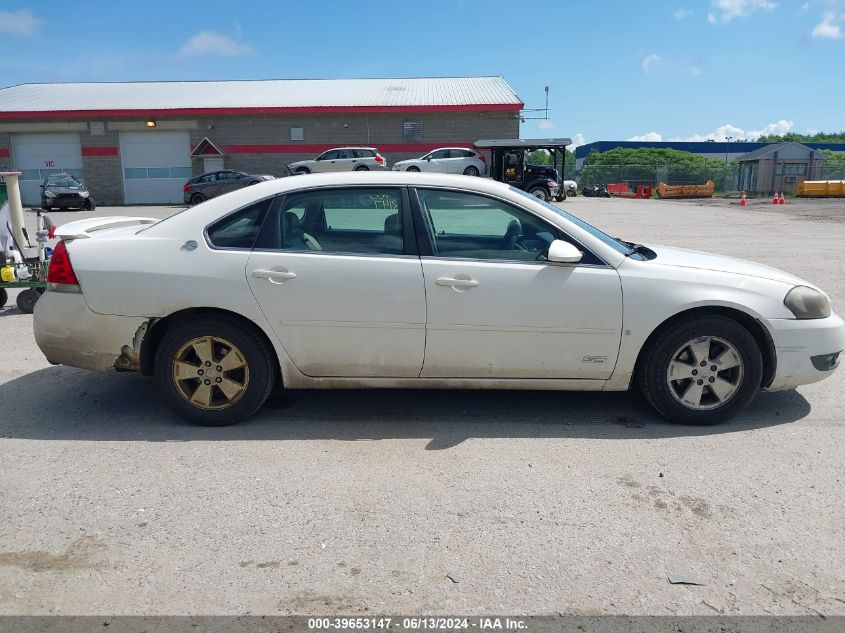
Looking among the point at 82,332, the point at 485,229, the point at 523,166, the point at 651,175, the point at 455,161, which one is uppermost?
the point at 455,161

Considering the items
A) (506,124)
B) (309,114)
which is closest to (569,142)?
(506,124)

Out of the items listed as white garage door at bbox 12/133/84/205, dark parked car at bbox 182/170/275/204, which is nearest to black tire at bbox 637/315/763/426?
dark parked car at bbox 182/170/275/204

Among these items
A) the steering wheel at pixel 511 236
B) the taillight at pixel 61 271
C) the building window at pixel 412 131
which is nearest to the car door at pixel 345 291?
the steering wheel at pixel 511 236

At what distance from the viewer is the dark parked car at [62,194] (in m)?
26.7

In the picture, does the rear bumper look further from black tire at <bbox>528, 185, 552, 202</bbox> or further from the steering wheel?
black tire at <bbox>528, 185, 552, 202</bbox>

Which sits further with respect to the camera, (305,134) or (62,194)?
(305,134)

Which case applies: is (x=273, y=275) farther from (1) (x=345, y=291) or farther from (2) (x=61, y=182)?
(2) (x=61, y=182)

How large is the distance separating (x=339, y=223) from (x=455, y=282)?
0.88 meters

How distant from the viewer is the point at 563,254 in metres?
4.10

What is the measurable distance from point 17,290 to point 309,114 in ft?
91.8

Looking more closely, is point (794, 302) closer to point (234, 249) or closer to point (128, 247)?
point (234, 249)

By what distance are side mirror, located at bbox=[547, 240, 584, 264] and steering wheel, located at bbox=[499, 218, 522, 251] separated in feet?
0.94

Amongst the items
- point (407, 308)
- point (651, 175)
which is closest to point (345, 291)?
point (407, 308)

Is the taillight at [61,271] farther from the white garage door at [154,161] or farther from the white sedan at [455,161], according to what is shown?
the white garage door at [154,161]
